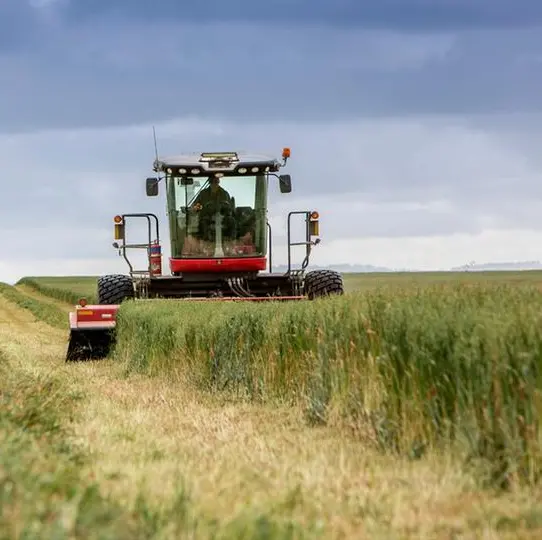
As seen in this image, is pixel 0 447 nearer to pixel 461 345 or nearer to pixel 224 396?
pixel 461 345

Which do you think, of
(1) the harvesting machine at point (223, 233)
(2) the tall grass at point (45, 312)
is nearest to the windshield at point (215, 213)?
(1) the harvesting machine at point (223, 233)

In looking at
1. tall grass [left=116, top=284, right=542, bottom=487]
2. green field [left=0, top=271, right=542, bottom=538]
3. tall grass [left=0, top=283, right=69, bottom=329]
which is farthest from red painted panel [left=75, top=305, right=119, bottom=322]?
tall grass [left=0, top=283, right=69, bottom=329]

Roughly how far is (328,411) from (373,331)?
2.88ft

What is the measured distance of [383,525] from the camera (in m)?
4.70

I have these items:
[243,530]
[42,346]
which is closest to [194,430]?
[243,530]

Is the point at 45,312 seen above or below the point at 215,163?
below

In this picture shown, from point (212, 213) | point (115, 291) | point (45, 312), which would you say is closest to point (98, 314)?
point (115, 291)

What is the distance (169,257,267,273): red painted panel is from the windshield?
96 mm

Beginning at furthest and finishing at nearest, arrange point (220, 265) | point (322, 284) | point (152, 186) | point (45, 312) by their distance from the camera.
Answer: point (45, 312)
point (220, 265)
point (322, 284)
point (152, 186)

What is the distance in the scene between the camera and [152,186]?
52.3 ft

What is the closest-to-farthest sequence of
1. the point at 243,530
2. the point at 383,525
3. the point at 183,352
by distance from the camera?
the point at 243,530 < the point at 383,525 < the point at 183,352

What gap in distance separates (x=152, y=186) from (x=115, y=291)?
214 cm

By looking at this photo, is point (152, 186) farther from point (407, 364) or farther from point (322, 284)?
point (407, 364)

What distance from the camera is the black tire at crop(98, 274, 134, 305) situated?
→ 16.8 metres
